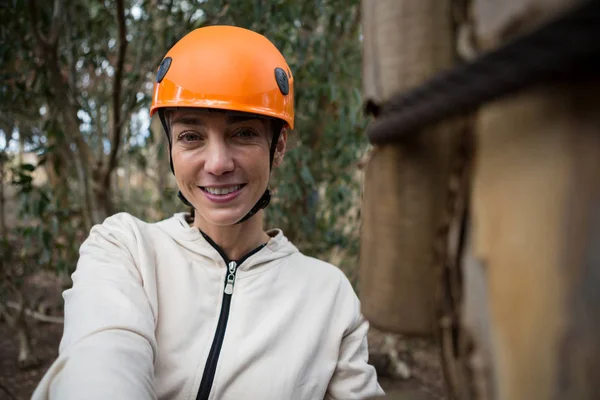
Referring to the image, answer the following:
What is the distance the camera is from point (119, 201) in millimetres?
4547

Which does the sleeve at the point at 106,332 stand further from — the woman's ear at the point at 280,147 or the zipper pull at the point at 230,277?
the woman's ear at the point at 280,147

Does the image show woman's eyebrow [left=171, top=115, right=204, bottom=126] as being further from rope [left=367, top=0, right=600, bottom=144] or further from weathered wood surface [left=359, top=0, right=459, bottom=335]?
rope [left=367, top=0, right=600, bottom=144]

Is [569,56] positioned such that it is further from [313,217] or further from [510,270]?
[313,217]

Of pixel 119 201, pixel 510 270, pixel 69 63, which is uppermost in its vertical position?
pixel 69 63

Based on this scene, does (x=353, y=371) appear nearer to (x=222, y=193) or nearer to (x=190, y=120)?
(x=222, y=193)

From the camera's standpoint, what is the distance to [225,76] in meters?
1.50

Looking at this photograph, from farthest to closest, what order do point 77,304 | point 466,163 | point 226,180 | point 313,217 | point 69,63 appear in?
point 313,217 < point 69,63 < point 226,180 < point 77,304 < point 466,163

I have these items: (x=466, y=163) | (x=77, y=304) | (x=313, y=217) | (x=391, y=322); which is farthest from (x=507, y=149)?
(x=313, y=217)

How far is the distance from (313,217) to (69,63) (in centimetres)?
264

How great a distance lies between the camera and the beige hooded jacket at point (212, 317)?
3.80 feet

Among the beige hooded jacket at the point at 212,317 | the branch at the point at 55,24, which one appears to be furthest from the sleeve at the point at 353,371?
the branch at the point at 55,24

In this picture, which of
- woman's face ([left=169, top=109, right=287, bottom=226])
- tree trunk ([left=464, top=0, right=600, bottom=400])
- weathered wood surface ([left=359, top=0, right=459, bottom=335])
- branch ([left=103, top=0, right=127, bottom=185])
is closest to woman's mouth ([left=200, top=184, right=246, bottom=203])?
woman's face ([left=169, top=109, right=287, bottom=226])

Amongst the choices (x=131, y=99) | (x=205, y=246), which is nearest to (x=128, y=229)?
(x=205, y=246)

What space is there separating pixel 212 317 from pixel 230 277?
139 millimetres
